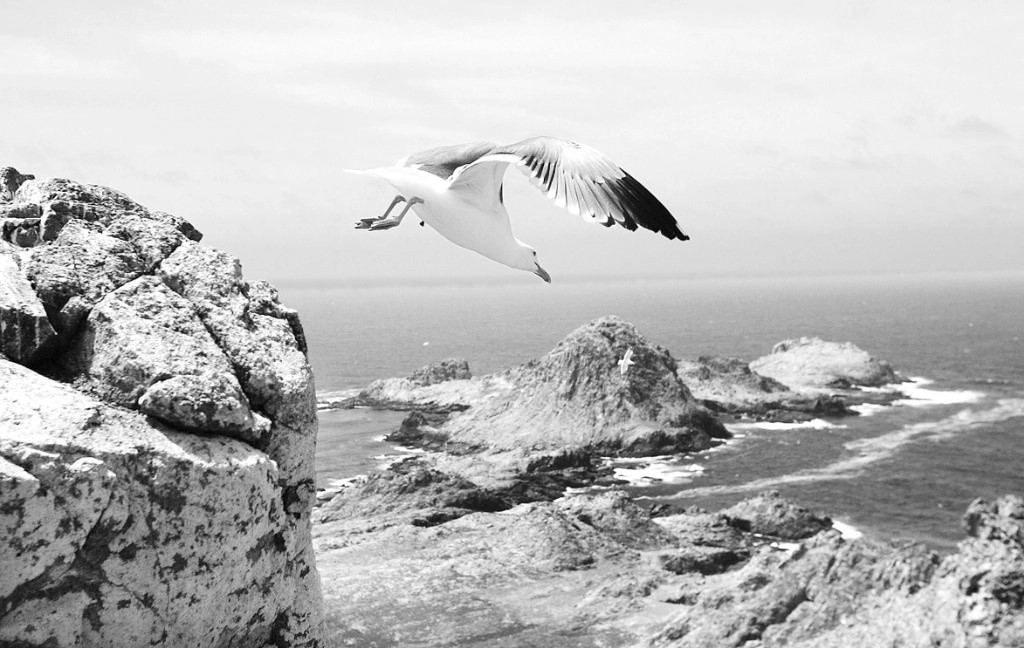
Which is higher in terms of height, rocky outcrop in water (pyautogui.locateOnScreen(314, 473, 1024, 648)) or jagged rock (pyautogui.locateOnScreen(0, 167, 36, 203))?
jagged rock (pyautogui.locateOnScreen(0, 167, 36, 203))

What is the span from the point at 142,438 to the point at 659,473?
194 feet

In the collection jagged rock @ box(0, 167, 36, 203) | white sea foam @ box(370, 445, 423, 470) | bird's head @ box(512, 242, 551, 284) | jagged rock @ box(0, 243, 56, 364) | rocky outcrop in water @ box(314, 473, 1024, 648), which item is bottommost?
white sea foam @ box(370, 445, 423, 470)

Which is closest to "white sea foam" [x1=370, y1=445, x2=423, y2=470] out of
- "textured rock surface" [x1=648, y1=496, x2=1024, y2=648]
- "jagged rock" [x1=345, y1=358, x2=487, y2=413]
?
"jagged rock" [x1=345, y1=358, x2=487, y2=413]

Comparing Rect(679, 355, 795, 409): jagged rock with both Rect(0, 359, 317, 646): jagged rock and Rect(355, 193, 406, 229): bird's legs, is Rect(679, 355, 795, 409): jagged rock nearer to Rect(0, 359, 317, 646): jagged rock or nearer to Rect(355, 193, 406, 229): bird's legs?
Rect(0, 359, 317, 646): jagged rock

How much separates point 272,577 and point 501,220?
316 inches

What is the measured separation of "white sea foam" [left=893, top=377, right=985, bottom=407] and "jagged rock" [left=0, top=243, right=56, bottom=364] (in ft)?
305

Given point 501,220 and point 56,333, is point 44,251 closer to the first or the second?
point 56,333

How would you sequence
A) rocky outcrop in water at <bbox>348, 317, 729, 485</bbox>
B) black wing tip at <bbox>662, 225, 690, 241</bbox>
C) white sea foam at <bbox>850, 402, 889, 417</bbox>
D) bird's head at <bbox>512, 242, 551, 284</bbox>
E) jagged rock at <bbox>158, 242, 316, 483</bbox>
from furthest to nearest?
white sea foam at <bbox>850, 402, 889, 417</bbox> → rocky outcrop in water at <bbox>348, 317, 729, 485</bbox> → jagged rock at <bbox>158, 242, 316, 483</bbox> → bird's head at <bbox>512, 242, 551, 284</bbox> → black wing tip at <bbox>662, 225, 690, 241</bbox>

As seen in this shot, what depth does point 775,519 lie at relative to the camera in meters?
48.9

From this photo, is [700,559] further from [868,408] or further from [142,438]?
[868,408]

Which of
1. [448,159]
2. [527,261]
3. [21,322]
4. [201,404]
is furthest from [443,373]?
[527,261]

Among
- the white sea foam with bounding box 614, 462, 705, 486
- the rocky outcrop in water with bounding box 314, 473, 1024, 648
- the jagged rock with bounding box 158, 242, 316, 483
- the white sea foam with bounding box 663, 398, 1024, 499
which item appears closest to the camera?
the jagged rock with bounding box 158, 242, 316, 483

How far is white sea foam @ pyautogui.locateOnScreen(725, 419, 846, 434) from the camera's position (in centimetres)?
8069

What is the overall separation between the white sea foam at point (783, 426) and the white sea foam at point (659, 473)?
13288 mm
